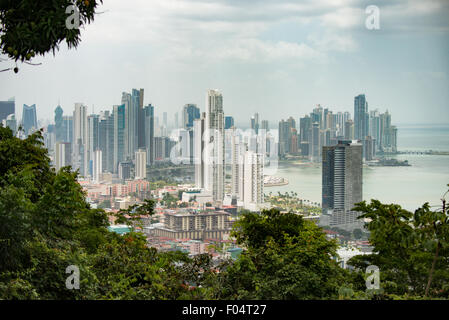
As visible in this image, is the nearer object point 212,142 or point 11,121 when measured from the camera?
point 11,121

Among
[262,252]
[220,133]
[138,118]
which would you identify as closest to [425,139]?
[220,133]

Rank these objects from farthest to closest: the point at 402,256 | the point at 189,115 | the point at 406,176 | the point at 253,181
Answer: the point at 189,115 → the point at 253,181 → the point at 406,176 → the point at 402,256

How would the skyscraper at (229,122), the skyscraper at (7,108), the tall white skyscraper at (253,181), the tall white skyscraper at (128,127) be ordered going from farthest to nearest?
the skyscraper at (229,122), the tall white skyscraper at (128,127), the tall white skyscraper at (253,181), the skyscraper at (7,108)

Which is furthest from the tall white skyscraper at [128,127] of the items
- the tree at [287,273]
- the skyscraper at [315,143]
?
the tree at [287,273]

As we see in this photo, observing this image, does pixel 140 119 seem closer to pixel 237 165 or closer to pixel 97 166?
pixel 97 166

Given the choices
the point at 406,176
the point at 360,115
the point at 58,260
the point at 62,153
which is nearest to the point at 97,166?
the point at 62,153

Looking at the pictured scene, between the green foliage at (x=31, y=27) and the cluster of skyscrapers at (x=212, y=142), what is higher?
the green foliage at (x=31, y=27)

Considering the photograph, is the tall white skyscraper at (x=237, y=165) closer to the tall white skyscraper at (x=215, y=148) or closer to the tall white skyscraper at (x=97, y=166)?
the tall white skyscraper at (x=215, y=148)

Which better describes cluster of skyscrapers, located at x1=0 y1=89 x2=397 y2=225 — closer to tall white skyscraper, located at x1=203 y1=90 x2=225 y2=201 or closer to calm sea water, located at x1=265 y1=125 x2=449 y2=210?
tall white skyscraper, located at x1=203 y1=90 x2=225 y2=201
